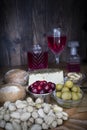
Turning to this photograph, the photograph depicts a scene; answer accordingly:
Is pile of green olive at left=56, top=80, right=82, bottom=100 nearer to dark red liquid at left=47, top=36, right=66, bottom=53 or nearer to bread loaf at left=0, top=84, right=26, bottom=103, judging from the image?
bread loaf at left=0, top=84, right=26, bottom=103

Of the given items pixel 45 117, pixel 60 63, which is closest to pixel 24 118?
pixel 45 117

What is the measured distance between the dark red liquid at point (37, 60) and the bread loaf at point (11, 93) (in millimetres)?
280

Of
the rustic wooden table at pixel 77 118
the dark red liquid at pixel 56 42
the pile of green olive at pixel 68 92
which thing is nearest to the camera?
the rustic wooden table at pixel 77 118

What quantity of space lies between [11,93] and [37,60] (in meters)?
0.32

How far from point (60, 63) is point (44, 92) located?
443 mm

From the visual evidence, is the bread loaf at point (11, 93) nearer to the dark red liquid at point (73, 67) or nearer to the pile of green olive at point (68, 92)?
the pile of green olive at point (68, 92)

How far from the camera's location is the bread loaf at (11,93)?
769 millimetres

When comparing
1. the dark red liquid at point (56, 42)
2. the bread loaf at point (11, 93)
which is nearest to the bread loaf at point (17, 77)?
Result: the bread loaf at point (11, 93)

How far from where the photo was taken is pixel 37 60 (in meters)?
1.06

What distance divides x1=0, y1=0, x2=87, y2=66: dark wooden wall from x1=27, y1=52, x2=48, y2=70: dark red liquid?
148 mm

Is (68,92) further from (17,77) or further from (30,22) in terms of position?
(30,22)

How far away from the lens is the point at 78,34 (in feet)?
4.00

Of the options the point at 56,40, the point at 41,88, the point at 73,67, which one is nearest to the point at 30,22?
the point at 56,40

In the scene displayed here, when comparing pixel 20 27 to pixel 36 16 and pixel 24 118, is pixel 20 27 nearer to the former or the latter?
pixel 36 16
